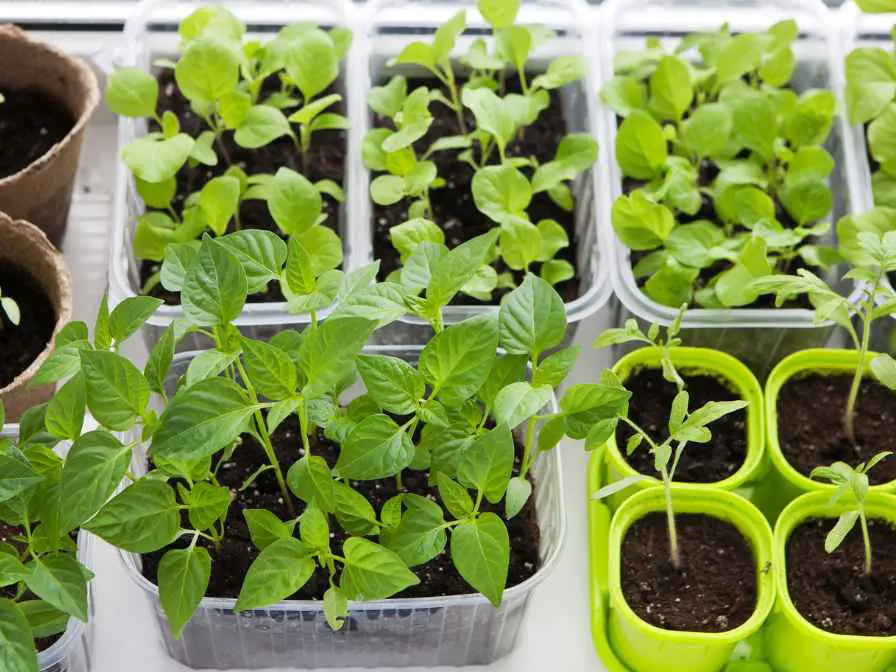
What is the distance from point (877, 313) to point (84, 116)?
85cm

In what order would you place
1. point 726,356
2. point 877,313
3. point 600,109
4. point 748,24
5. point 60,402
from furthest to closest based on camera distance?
point 748,24
point 600,109
point 726,356
point 877,313
point 60,402

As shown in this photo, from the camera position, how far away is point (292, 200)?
1.23 meters

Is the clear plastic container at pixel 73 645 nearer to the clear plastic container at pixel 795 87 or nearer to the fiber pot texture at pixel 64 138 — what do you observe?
the fiber pot texture at pixel 64 138

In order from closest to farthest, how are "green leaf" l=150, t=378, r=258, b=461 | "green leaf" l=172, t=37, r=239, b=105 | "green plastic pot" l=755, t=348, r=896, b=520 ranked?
"green leaf" l=150, t=378, r=258, b=461 < "green plastic pot" l=755, t=348, r=896, b=520 < "green leaf" l=172, t=37, r=239, b=105

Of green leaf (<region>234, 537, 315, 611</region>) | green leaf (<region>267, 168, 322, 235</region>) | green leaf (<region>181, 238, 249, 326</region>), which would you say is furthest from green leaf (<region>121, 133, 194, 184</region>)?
green leaf (<region>234, 537, 315, 611</region>)

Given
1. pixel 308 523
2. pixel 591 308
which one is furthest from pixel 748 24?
Result: pixel 308 523

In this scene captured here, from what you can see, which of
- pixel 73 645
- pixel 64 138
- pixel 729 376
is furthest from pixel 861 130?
pixel 73 645

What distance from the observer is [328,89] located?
4.85 ft

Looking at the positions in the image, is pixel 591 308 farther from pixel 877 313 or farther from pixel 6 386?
pixel 6 386

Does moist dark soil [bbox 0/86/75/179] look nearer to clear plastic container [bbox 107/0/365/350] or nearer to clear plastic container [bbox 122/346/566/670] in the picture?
clear plastic container [bbox 107/0/365/350]

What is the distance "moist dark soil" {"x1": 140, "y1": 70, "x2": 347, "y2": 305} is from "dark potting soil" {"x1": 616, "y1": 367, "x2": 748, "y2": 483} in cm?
39

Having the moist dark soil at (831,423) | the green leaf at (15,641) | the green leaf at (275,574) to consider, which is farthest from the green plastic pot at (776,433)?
the green leaf at (15,641)

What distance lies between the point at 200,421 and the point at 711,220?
0.73 meters

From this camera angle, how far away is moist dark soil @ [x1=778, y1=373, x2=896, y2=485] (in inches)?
48.2
